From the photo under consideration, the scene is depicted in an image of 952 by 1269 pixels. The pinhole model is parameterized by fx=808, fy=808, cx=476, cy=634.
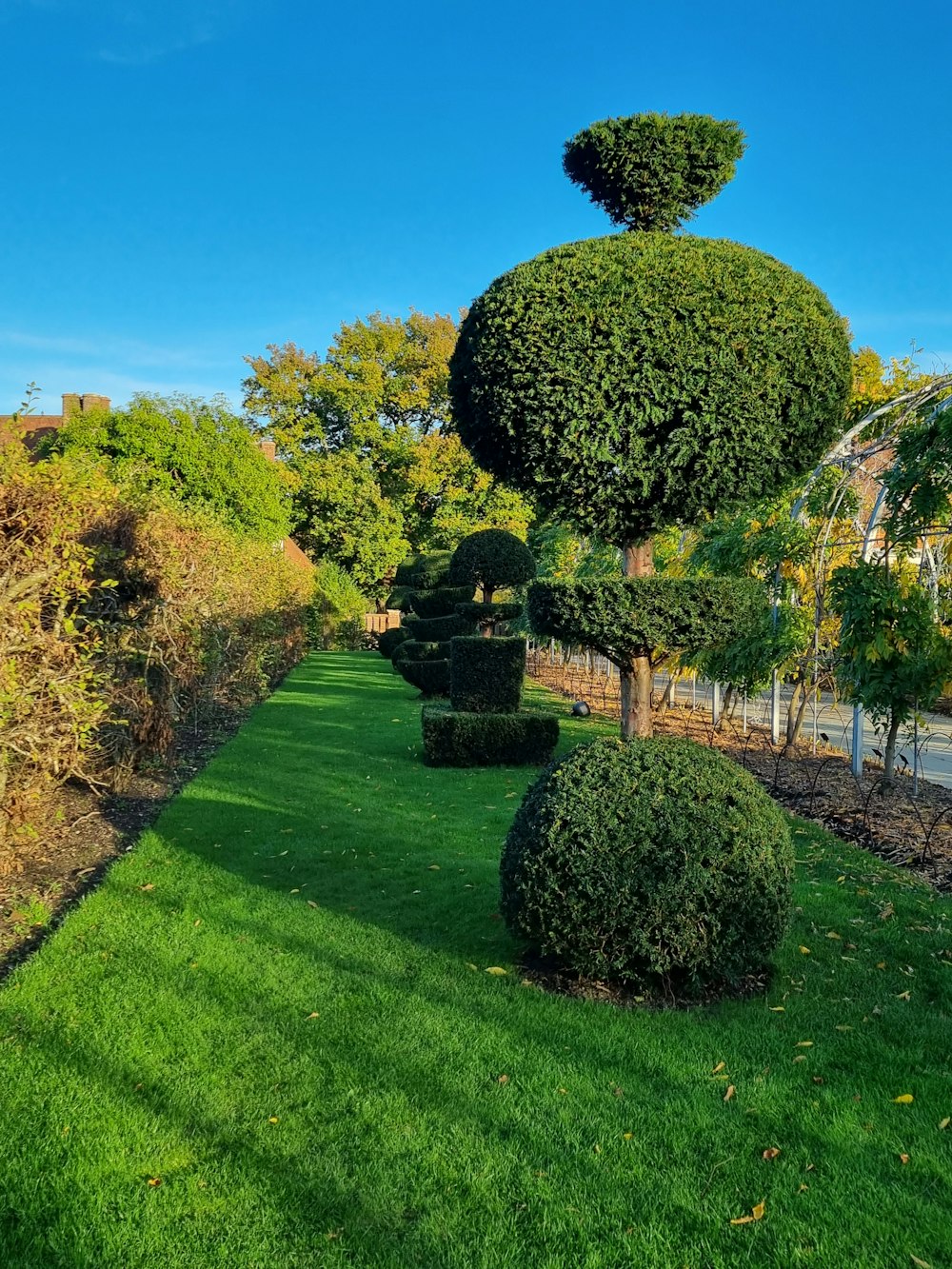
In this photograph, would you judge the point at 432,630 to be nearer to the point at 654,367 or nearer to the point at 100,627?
the point at 100,627

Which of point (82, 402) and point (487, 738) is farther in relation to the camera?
point (82, 402)

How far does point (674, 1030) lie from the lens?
3.62 meters

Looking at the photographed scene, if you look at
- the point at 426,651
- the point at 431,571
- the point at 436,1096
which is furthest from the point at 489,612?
the point at 436,1096

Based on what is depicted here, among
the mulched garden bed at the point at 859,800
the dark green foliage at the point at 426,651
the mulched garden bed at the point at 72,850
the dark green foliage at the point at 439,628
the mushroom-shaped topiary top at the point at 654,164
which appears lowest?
the mulched garden bed at the point at 72,850

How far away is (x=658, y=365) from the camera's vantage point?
3.98 meters

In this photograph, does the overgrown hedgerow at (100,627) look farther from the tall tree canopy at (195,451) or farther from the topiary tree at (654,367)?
the tall tree canopy at (195,451)

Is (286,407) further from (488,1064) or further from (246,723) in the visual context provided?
(488,1064)

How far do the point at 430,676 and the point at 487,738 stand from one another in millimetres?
6457

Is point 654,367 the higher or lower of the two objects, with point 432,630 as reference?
higher

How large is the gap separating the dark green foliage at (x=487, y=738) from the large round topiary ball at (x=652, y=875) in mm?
6464

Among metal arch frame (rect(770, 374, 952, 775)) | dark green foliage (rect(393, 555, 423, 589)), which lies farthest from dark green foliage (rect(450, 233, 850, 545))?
dark green foliage (rect(393, 555, 423, 589))

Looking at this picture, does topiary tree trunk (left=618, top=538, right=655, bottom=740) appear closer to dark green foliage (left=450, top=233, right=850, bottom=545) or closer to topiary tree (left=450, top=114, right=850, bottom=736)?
topiary tree (left=450, top=114, right=850, bottom=736)

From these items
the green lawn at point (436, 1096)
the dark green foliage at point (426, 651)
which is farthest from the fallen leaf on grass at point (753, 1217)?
the dark green foliage at point (426, 651)

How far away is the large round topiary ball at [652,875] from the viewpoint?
3.71m
